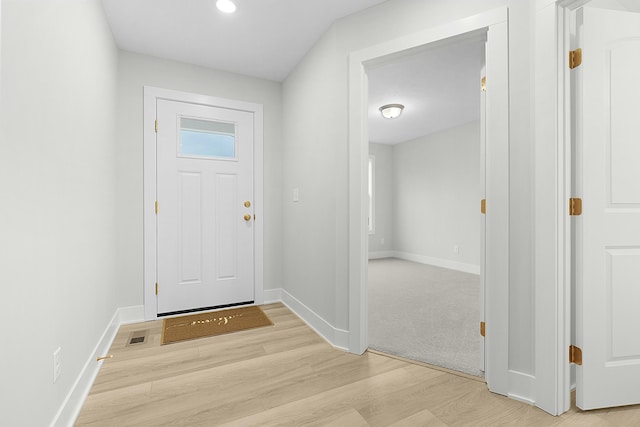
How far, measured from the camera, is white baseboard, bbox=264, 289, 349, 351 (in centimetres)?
206

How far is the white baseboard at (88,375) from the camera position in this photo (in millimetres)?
1258

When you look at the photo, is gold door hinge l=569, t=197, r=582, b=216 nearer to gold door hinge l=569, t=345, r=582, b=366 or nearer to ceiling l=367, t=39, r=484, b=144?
gold door hinge l=569, t=345, r=582, b=366

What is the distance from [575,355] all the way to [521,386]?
1.02ft

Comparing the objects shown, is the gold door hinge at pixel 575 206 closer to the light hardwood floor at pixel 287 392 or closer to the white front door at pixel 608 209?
the white front door at pixel 608 209

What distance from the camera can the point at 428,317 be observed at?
2695 millimetres

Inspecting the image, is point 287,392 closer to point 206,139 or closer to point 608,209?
point 608,209

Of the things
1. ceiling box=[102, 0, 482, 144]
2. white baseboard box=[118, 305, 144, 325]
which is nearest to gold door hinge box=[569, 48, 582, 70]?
ceiling box=[102, 0, 482, 144]

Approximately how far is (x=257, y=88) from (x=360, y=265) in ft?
7.46

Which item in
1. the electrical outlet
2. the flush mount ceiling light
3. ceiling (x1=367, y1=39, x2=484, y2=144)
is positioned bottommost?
the electrical outlet

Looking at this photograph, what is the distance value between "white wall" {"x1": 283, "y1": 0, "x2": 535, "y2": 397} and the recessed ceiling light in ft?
2.39

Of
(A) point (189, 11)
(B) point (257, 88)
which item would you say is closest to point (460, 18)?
(A) point (189, 11)

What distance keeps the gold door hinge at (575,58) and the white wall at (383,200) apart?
4.82 meters

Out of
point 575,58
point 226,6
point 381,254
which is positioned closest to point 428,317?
point 575,58

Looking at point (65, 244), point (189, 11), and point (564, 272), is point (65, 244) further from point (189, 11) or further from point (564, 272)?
point (564, 272)
